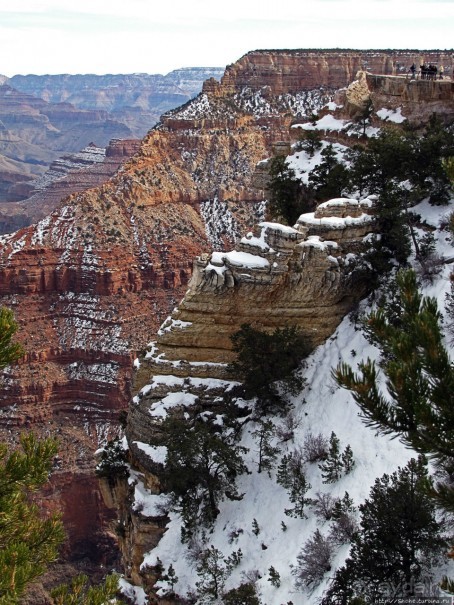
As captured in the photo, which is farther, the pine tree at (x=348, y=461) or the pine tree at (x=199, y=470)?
the pine tree at (x=199, y=470)

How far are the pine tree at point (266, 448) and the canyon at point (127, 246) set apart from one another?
19.0 meters

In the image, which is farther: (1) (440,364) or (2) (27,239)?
(2) (27,239)

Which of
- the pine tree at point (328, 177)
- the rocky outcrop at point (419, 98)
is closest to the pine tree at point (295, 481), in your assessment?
the pine tree at point (328, 177)

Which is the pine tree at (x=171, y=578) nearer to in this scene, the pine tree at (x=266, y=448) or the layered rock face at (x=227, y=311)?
the layered rock face at (x=227, y=311)

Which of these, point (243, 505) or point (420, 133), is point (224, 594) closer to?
point (243, 505)

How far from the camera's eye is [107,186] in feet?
248

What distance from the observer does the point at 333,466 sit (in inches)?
802

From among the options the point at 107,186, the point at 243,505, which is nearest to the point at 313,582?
the point at 243,505

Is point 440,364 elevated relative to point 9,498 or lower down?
elevated

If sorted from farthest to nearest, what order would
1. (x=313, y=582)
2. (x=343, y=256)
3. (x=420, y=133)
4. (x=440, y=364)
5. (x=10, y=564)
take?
1. (x=420, y=133)
2. (x=343, y=256)
3. (x=313, y=582)
4. (x=10, y=564)
5. (x=440, y=364)

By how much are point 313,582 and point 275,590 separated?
1.35m

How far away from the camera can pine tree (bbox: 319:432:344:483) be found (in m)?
20.3

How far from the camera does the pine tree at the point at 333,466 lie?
20.3 m

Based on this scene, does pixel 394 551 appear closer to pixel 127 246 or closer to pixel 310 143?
pixel 310 143
